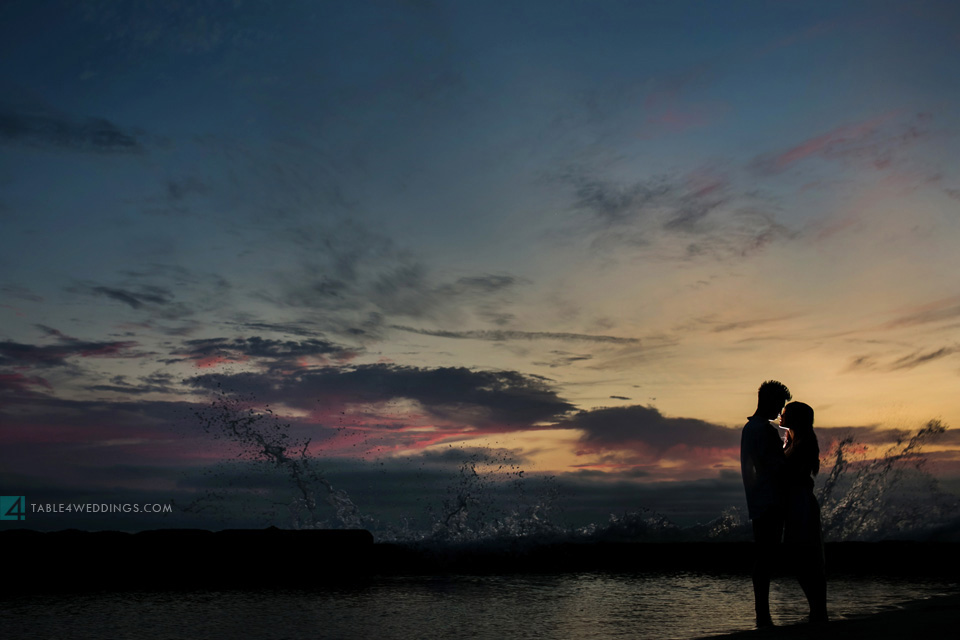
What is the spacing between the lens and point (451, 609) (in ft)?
22.0

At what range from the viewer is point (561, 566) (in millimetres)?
12516

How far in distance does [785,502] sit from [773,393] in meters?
0.80

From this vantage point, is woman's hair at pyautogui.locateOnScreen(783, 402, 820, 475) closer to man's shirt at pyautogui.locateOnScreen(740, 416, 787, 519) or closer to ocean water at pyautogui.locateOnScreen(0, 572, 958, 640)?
man's shirt at pyautogui.locateOnScreen(740, 416, 787, 519)

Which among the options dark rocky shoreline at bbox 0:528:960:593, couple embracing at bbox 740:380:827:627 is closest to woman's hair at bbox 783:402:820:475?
couple embracing at bbox 740:380:827:627

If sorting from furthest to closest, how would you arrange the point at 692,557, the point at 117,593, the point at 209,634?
the point at 692,557, the point at 117,593, the point at 209,634

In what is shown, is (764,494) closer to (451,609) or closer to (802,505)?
(802,505)

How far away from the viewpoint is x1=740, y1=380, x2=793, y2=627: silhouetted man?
4.75 meters

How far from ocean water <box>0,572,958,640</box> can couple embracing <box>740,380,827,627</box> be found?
29.8 inches

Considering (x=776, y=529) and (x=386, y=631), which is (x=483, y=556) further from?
(x=776, y=529)

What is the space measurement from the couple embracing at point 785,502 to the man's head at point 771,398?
0.08 m

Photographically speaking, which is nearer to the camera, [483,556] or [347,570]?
[347,570]

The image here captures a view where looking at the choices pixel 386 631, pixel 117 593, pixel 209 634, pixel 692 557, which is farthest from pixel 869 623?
pixel 692 557

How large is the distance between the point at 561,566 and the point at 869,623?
9225 millimetres

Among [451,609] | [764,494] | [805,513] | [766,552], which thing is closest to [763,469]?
[764,494]
